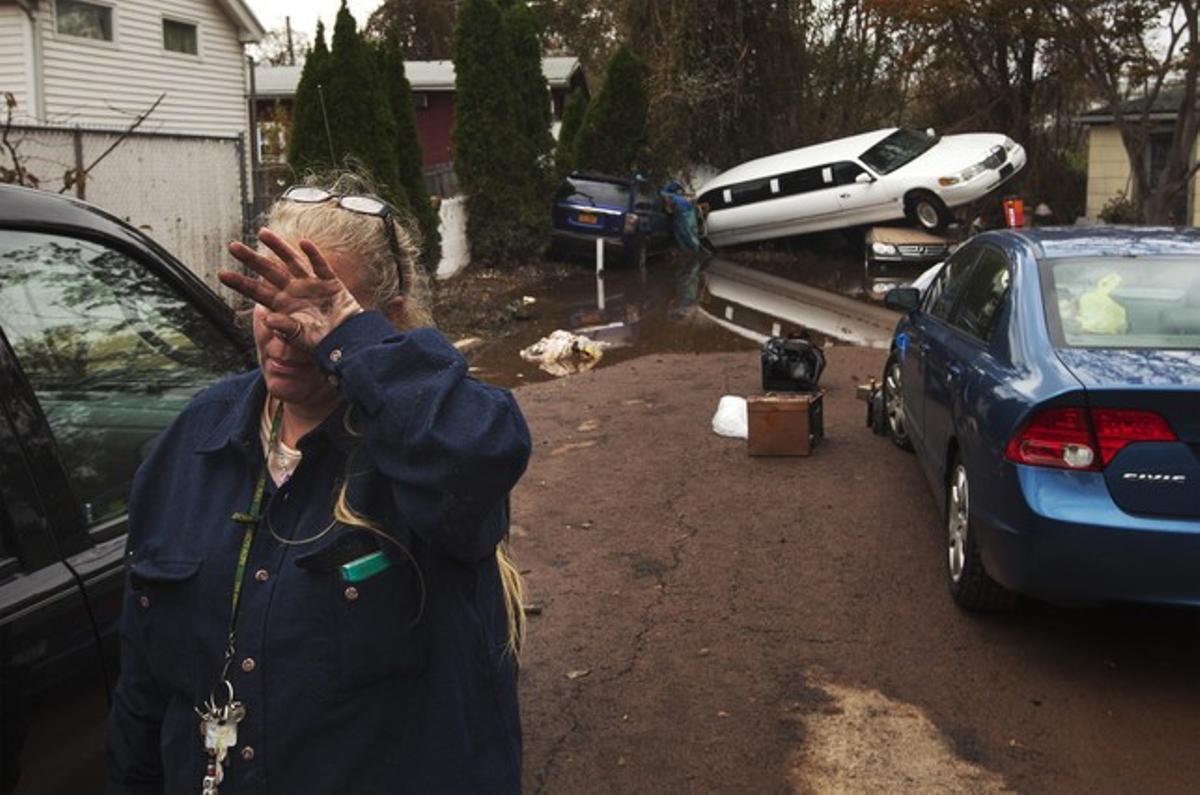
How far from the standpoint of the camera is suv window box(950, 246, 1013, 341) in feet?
18.0

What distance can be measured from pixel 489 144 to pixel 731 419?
1289cm

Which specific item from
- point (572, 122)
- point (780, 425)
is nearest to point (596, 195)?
point (572, 122)

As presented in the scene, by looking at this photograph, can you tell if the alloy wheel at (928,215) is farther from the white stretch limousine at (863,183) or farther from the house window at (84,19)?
the house window at (84,19)

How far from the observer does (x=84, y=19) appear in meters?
19.6

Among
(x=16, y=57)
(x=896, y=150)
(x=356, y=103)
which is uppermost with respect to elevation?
(x=16, y=57)

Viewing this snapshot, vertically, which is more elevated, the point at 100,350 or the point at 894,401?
the point at 100,350

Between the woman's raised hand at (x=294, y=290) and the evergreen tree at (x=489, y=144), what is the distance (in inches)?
743

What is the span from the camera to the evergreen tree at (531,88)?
21.9 m

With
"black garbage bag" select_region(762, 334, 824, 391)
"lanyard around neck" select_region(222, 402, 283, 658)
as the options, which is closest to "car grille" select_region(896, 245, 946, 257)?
"black garbage bag" select_region(762, 334, 824, 391)

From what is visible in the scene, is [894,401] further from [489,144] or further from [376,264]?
[489,144]

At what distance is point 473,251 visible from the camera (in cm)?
2078

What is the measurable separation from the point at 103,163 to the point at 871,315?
9.40 meters

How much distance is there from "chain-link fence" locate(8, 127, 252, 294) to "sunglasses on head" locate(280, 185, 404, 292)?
359 inches

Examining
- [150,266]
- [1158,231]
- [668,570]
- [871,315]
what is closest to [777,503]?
[668,570]
